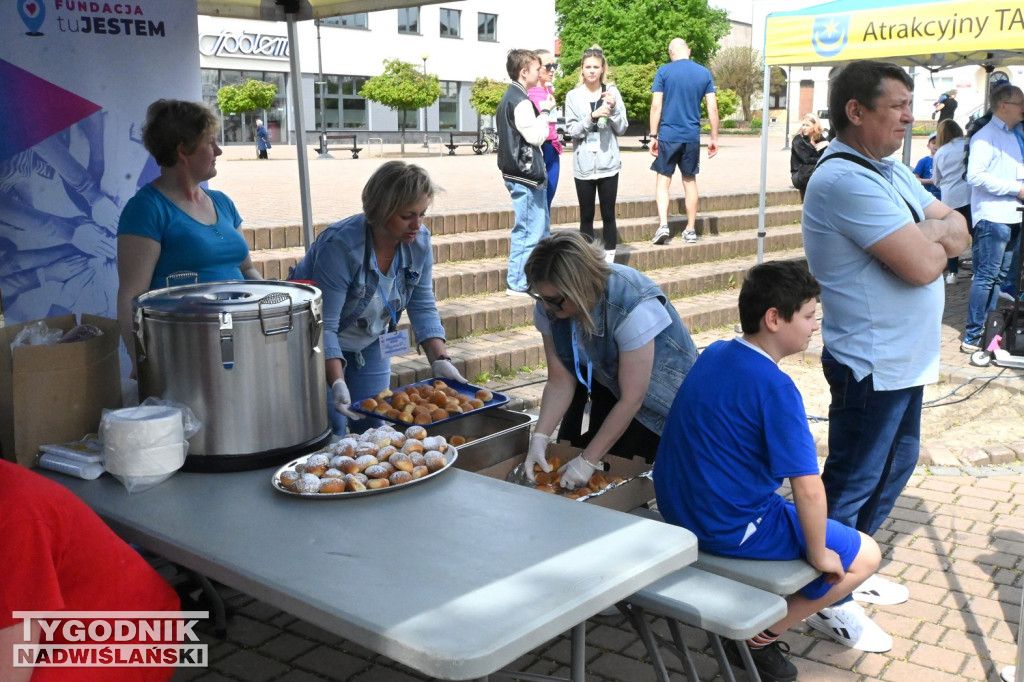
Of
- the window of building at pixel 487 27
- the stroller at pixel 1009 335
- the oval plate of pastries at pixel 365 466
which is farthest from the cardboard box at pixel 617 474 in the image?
the window of building at pixel 487 27

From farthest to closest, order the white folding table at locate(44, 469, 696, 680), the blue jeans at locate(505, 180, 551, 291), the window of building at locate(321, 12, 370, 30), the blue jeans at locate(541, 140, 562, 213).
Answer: the window of building at locate(321, 12, 370, 30)
the blue jeans at locate(541, 140, 562, 213)
the blue jeans at locate(505, 180, 551, 291)
the white folding table at locate(44, 469, 696, 680)

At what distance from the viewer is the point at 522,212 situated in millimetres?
7512

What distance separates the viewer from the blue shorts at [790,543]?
272 cm

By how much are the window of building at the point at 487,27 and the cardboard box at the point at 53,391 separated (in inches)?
1775

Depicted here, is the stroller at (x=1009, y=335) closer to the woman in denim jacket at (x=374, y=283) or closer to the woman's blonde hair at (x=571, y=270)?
the woman's blonde hair at (x=571, y=270)

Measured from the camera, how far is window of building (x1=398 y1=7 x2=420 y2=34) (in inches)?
1650

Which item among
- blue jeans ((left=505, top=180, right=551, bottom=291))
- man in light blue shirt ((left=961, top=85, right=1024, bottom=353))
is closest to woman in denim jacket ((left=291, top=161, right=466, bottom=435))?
blue jeans ((left=505, top=180, right=551, bottom=291))

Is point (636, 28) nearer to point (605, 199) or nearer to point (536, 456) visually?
point (605, 199)

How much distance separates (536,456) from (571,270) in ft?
2.03

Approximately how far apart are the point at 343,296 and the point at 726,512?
153 centimetres

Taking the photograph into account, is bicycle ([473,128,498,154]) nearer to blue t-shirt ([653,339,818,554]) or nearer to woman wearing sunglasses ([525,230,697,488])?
woman wearing sunglasses ([525,230,697,488])

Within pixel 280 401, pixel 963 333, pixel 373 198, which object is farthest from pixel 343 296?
pixel 963 333

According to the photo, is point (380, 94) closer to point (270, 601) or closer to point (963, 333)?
point (963, 333)

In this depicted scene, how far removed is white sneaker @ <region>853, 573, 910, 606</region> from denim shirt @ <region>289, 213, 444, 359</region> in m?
1.91
